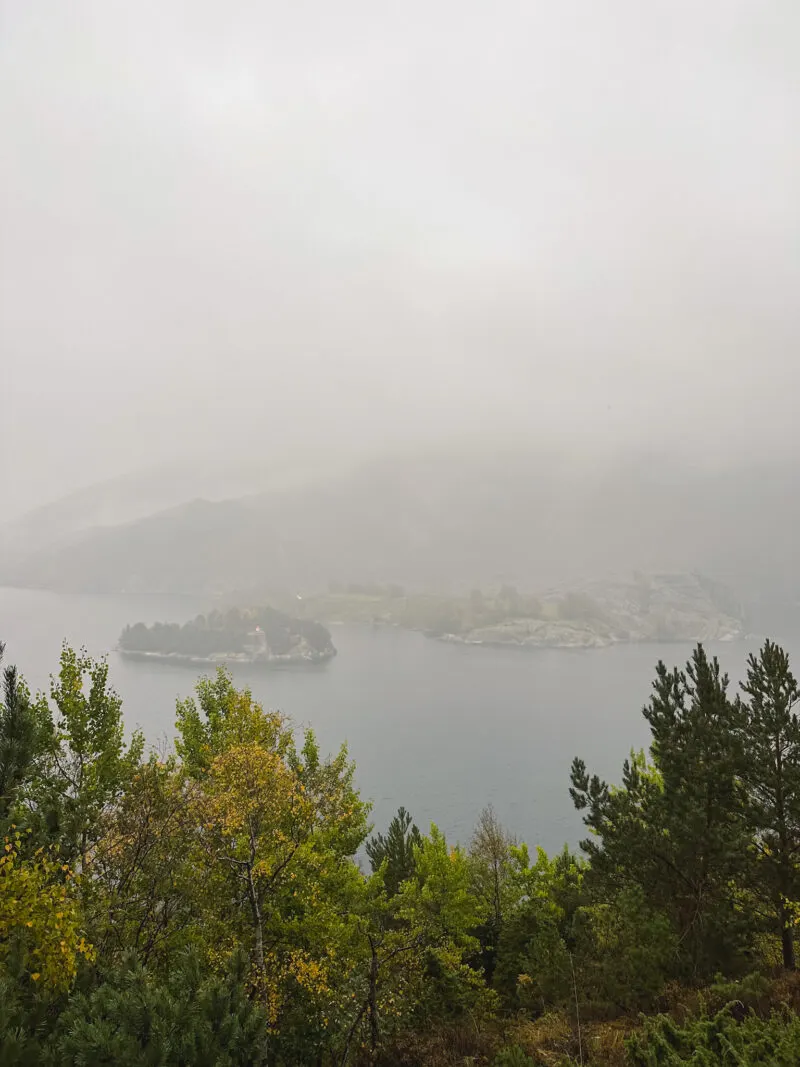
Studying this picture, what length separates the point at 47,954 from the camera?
9.85 metres

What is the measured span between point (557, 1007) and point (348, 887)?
27.0 ft

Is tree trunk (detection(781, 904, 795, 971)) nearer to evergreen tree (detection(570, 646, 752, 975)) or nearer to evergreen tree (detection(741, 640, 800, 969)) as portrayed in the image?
evergreen tree (detection(741, 640, 800, 969))

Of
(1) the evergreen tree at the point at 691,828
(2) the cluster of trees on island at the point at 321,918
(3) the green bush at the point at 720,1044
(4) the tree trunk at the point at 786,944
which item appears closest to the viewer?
(3) the green bush at the point at 720,1044

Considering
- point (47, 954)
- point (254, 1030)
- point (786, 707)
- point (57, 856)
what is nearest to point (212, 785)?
point (57, 856)

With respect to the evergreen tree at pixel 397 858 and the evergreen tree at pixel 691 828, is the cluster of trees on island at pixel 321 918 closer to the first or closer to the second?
the evergreen tree at pixel 691 828

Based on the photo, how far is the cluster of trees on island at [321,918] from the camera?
9.71 m

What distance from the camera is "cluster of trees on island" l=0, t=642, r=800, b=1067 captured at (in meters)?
9.71

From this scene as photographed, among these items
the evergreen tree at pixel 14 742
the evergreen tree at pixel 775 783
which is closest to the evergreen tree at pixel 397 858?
the evergreen tree at pixel 775 783

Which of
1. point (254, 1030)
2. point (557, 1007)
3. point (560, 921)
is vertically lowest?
point (560, 921)

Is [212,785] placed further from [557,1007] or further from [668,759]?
[668,759]

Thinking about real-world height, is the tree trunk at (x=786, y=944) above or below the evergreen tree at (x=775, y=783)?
below

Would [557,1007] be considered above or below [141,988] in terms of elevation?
below

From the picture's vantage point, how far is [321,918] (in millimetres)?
17422

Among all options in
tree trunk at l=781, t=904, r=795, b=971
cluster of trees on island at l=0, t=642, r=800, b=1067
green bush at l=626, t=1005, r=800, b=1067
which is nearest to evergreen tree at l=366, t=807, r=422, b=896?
cluster of trees on island at l=0, t=642, r=800, b=1067
